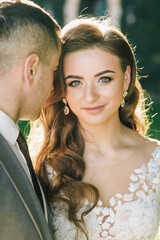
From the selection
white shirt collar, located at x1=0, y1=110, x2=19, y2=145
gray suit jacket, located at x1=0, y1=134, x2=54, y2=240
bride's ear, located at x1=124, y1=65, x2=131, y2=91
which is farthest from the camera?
bride's ear, located at x1=124, y1=65, x2=131, y2=91

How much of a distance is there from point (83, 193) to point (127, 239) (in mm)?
435

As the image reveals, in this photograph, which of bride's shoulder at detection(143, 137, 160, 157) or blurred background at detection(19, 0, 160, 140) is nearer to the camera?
bride's shoulder at detection(143, 137, 160, 157)

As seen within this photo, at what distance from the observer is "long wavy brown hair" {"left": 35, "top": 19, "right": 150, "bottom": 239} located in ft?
8.51

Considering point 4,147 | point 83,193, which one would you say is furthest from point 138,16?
point 4,147

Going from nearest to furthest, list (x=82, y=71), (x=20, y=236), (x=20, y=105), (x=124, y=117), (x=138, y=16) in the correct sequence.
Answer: (x=20, y=236)
(x=20, y=105)
(x=82, y=71)
(x=124, y=117)
(x=138, y=16)

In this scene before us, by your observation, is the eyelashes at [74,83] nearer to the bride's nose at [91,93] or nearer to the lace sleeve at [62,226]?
the bride's nose at [91,93]

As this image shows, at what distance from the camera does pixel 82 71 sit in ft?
8.27

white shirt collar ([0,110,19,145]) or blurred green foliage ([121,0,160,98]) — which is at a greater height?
white shirt collar ([0,110,19,145])

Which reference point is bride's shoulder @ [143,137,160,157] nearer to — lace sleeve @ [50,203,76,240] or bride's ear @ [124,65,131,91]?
bride's ear @ [124,65,131,91]

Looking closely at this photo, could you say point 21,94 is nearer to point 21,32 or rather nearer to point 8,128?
point 8,128

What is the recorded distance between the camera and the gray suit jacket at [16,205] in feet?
5.64

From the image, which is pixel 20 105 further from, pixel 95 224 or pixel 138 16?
pixel 138 16

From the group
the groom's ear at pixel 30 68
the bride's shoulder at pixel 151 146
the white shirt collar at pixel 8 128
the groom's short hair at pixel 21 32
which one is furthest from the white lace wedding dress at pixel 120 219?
the groom's short hair at pixel 21 32

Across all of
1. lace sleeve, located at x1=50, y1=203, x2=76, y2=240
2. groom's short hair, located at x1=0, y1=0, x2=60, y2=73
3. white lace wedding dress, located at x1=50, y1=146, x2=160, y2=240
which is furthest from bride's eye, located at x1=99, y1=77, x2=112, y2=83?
lace sleeve, located at x1=50, y1=203, x2=76, y2=240
